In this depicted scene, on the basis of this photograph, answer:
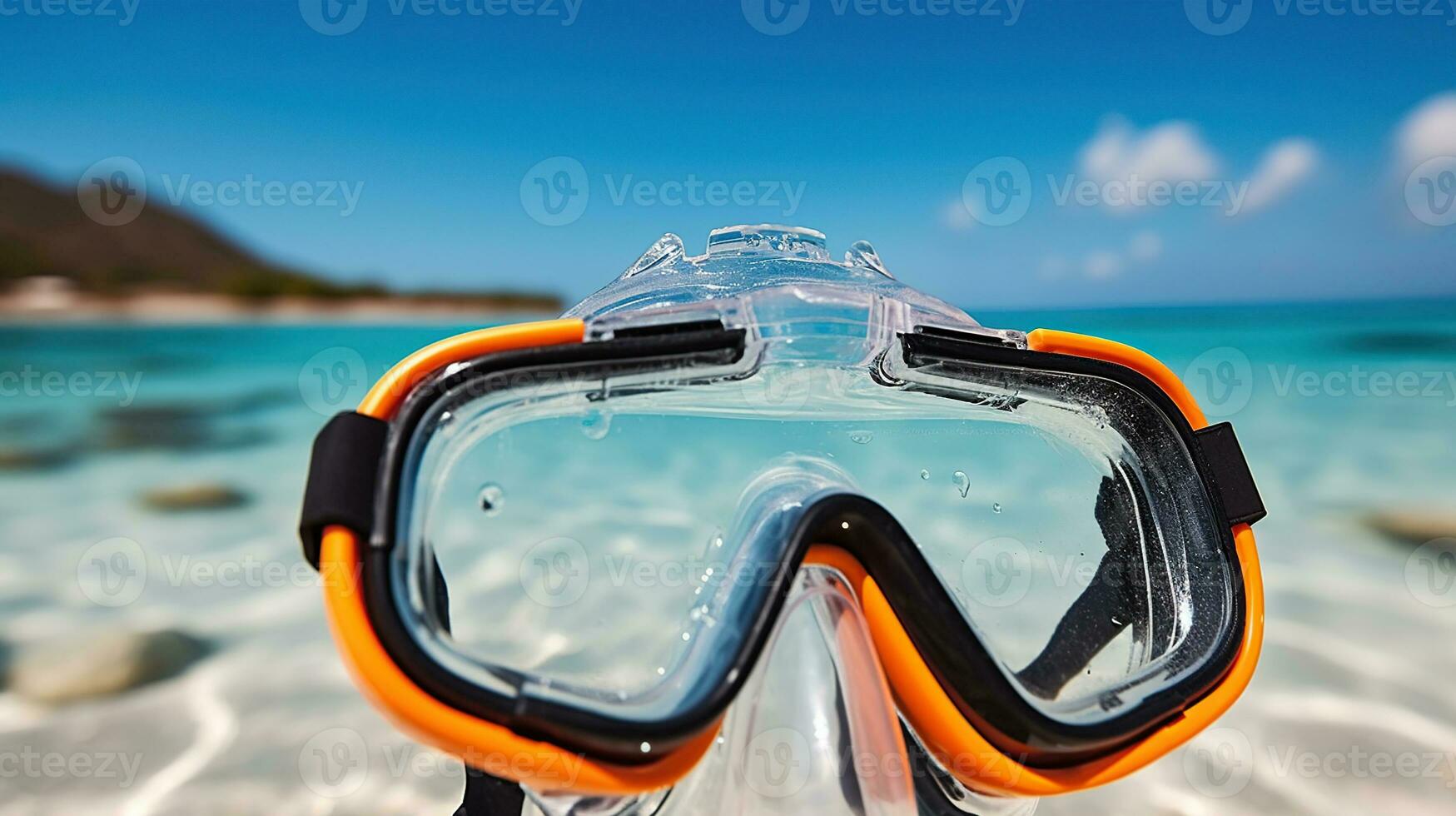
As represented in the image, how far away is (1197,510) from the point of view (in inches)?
51.6

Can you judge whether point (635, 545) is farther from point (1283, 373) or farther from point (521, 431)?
point (1283, 373)

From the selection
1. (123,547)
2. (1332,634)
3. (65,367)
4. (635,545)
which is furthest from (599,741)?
(65,367)

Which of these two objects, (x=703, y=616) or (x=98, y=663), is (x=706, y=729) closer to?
(x=703, y=616)

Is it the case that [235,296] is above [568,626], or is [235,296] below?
above

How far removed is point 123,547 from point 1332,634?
4.52 metres
